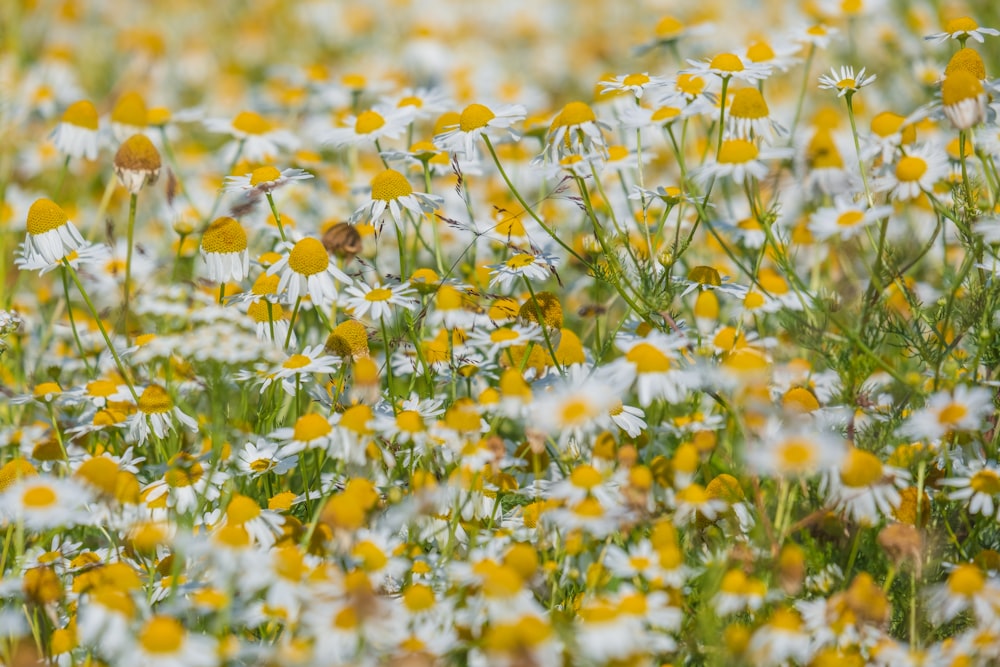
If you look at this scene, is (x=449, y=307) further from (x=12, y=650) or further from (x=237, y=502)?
(x=12, y=650)

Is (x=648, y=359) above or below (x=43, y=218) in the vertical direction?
below

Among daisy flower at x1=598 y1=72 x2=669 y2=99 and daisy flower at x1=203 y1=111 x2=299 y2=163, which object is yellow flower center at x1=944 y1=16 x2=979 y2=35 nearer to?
Result: daisy flower at x1=598 y1=72 x2=669 y2=99

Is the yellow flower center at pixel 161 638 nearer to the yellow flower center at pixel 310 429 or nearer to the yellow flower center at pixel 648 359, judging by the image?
the yellow flower center at pixel 310 429

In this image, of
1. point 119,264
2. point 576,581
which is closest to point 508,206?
point 119,264

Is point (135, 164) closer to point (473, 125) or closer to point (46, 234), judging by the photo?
point (46, 234)

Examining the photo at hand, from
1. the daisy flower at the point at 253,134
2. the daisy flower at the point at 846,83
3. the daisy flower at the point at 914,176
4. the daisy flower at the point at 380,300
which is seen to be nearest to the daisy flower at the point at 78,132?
the daisy flower at the point at 253,134

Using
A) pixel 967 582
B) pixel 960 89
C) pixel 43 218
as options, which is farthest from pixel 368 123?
pixel 967 582
